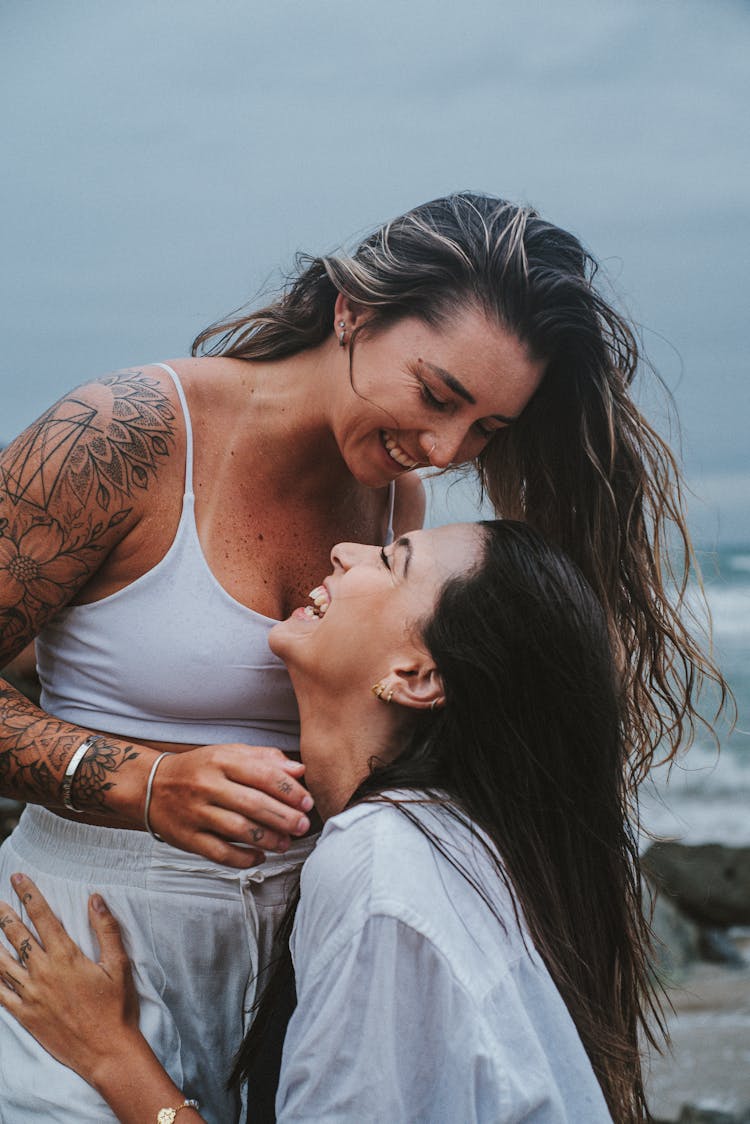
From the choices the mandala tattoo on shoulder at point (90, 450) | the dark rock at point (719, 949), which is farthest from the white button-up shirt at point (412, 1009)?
the dark rock at point (719, 949)

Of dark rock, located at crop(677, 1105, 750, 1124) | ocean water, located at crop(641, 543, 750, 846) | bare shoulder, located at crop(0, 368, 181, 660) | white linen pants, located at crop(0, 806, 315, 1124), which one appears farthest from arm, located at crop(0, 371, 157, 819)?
ocean water, located at crop(641, 543, 750, 846)

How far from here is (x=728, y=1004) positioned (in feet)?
22.2

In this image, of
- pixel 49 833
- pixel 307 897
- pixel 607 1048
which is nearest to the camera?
pixel 307 897

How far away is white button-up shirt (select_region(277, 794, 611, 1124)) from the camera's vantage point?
5.53ft

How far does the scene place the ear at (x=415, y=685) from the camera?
209cm

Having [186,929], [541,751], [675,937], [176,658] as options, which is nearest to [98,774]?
[176,658]

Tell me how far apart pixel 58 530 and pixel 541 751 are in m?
1.01

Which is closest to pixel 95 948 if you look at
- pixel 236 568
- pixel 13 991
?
pixel 13 991

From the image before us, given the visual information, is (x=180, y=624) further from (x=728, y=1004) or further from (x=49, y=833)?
(x=728, y=1004)

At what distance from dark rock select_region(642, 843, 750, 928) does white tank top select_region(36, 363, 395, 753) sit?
6236mm

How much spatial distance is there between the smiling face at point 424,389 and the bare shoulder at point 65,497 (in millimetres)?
448

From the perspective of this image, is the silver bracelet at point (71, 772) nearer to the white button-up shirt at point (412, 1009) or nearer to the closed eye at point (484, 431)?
the white button-up shirt at point (412, 1009)

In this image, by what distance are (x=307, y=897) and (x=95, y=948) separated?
650mm

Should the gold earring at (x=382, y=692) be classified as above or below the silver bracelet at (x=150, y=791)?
above
